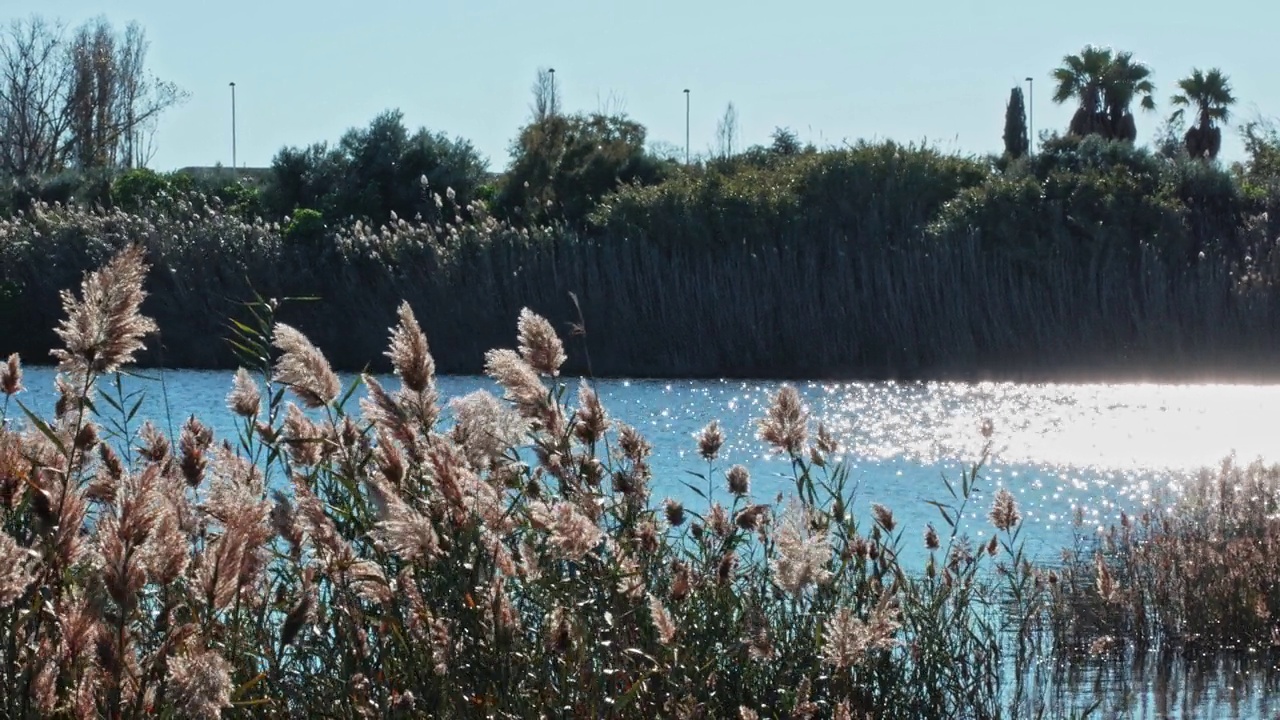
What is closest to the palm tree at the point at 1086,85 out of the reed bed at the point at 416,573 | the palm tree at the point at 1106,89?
the palm tree at the point at 1106,89

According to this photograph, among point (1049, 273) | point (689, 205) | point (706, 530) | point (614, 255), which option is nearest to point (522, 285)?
point (614, 255)

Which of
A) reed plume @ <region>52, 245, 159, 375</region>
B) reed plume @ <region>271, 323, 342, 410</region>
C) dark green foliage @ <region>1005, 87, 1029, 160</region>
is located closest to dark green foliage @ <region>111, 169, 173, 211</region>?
dark green foliage @ <region>1005, 87, 1029, 160</region>

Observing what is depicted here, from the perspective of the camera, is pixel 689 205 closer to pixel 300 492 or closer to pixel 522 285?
pixel 522 285

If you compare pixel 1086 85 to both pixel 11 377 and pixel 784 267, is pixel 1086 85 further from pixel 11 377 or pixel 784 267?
pixel 11 377

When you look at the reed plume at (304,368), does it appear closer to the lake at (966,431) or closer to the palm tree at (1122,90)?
the lake at (966,431)

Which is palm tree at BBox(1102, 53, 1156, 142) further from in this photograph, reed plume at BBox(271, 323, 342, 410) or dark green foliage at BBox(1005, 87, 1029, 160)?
reed plume at BBox(271, 323, 342, 410)

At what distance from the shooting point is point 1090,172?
26.4 m

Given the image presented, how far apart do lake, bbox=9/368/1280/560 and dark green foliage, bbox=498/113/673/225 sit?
841 cm

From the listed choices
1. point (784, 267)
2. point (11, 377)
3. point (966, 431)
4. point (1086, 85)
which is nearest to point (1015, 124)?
point (1086, 85)

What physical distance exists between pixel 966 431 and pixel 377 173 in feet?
64.4

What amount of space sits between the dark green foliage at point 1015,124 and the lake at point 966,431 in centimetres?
1926

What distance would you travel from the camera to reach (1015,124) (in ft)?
133

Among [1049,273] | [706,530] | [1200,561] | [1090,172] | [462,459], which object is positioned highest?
[1090,172]

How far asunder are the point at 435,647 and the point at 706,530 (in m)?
1.50
